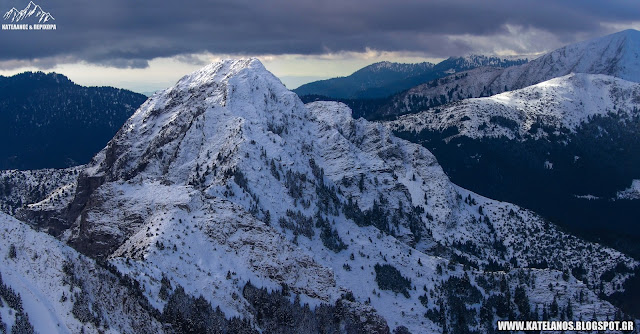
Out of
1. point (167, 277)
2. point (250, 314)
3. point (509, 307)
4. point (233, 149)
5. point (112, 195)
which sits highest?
point (233, 149)

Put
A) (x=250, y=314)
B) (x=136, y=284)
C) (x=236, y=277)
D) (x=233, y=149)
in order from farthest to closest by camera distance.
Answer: (x=233, y=149) < (x=236, y=277) < (x=250, y=314) < (x=136, y=284)

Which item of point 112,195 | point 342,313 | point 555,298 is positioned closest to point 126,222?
point 112,195

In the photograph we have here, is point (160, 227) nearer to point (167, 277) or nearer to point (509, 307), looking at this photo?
point (167, 277)

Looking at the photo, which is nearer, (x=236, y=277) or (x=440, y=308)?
(x=236, y=277)

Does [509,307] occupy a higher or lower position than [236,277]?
lower

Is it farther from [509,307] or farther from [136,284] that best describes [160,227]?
[509,307]

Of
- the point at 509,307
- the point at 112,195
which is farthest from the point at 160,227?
the point at 509,307

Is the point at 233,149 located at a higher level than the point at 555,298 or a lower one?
higher

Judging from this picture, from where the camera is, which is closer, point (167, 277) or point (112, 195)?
point (167, 277)

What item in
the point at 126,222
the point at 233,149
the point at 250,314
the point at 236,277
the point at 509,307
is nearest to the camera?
the point at 250,314

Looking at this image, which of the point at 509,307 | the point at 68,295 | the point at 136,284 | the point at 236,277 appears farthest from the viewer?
the point at 509,307
